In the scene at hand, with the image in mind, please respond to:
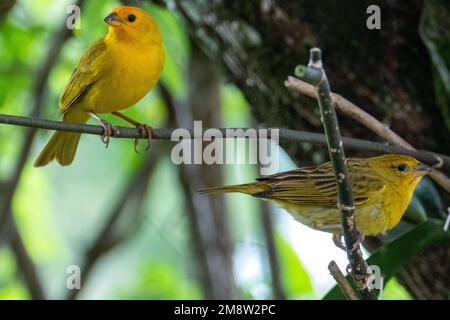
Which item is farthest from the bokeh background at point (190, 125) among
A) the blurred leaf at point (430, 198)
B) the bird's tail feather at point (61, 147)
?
the bird's tail feather at point (61, 147)

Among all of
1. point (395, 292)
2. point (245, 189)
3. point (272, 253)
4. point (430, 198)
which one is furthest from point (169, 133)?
point (272, 253)

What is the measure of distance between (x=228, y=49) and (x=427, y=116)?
3.24 feet

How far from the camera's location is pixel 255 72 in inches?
159

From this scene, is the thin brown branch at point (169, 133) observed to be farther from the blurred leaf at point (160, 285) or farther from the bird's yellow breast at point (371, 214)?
the blurred leaf at point (160, 285)

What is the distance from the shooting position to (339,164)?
7.59 ft

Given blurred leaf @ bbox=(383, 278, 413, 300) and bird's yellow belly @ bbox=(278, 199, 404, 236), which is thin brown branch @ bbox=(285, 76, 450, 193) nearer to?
bird's yellow belly @ bbox=(278, 199, 404, 236)

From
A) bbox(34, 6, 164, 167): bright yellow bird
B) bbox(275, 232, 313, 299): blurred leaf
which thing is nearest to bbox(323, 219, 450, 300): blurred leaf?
bbox(34, 6, 164, 167): bright yellow bird

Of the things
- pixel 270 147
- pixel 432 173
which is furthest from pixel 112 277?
pixel 432 173

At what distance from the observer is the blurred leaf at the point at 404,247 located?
3.46 meters

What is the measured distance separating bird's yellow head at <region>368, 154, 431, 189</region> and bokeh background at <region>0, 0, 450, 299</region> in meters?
0.16

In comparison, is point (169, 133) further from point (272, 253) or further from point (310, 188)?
point (272, 253)

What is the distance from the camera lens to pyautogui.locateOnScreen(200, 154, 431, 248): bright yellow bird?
3.61 meters

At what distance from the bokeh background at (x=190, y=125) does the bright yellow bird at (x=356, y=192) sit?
0.14 m

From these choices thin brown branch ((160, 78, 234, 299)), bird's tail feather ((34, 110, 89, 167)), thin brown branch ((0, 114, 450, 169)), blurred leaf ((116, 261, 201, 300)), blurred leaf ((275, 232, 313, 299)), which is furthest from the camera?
blurred leaf ((116, 261, 201, 300))
